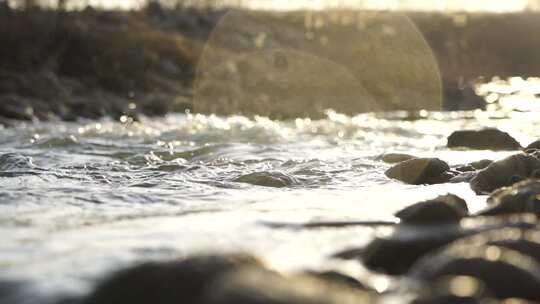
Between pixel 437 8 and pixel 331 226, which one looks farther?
pixel 437 8

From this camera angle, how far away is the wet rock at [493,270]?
2436 mm

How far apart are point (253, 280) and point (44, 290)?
2.94 feet

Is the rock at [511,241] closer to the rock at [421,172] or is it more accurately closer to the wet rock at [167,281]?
the wet rock at [167,281]

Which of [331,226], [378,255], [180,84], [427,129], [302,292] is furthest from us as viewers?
[180,84]

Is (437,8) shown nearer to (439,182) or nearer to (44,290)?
(439,182)

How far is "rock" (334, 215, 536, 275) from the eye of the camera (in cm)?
300

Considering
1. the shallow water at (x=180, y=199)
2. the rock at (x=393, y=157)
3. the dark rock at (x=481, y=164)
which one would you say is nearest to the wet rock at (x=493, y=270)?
the shallow water at (x=180, y=199)

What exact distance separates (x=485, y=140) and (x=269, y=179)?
4002 millimetres

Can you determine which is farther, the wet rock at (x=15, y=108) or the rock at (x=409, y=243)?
the wet rock at (x=15, y=108)

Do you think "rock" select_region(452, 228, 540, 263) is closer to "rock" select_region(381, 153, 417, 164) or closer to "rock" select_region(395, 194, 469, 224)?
"rock" select_region(395, 194, 469, 224)

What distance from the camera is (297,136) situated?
1098cm

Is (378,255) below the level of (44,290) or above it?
above

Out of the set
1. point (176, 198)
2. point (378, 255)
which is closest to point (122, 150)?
point (176, 198)

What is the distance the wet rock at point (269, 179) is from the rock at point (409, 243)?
217cm
